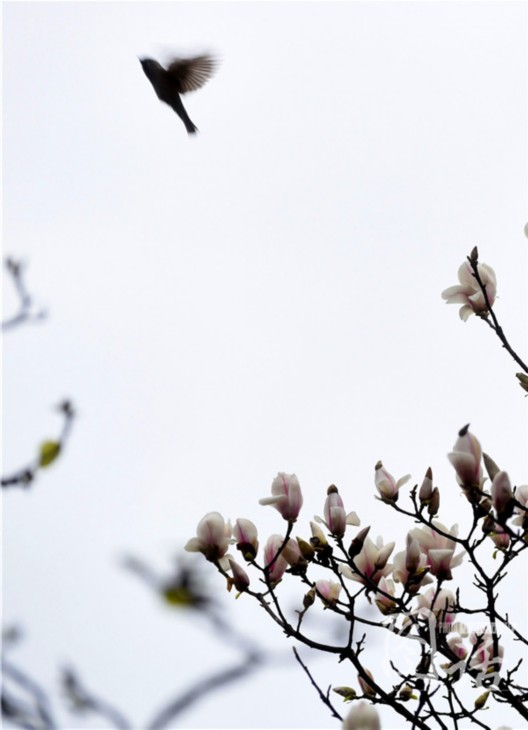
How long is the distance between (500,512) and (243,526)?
0.76 m

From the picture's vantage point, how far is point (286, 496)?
2.31 metres

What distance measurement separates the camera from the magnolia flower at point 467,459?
6.56ft

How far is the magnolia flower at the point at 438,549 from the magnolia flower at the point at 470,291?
0.71 metres

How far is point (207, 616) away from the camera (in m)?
0.71

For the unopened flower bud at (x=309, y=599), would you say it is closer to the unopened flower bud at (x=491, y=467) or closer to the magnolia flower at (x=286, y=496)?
the magnolia flower at (x=286, y=496)

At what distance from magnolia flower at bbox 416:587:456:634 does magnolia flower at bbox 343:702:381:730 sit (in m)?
0.74

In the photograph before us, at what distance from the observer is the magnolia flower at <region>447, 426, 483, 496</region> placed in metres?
2.00

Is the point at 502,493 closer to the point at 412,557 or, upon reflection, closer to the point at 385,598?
the point at 412,557

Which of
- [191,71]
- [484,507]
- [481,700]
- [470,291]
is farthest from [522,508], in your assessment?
[191,71]

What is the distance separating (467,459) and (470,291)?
72 cm

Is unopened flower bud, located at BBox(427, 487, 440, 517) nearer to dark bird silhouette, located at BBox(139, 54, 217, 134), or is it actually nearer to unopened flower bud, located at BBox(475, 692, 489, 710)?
unopened flower bud, located at BBox(475, 692, 489, 710)

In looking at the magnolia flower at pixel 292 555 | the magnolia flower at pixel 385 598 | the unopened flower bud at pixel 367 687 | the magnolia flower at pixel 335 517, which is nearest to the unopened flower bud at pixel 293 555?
the magnolia flower at pixel 292 555

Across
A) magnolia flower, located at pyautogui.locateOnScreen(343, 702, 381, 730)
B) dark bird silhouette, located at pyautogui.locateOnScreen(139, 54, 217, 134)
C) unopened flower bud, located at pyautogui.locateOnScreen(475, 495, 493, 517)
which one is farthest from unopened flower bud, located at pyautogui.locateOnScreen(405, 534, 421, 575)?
dark bird silhouette, located at pyautogui.locateOnScreen(139, 54, 217, 134)

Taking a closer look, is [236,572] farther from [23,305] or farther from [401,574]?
[23,305]
